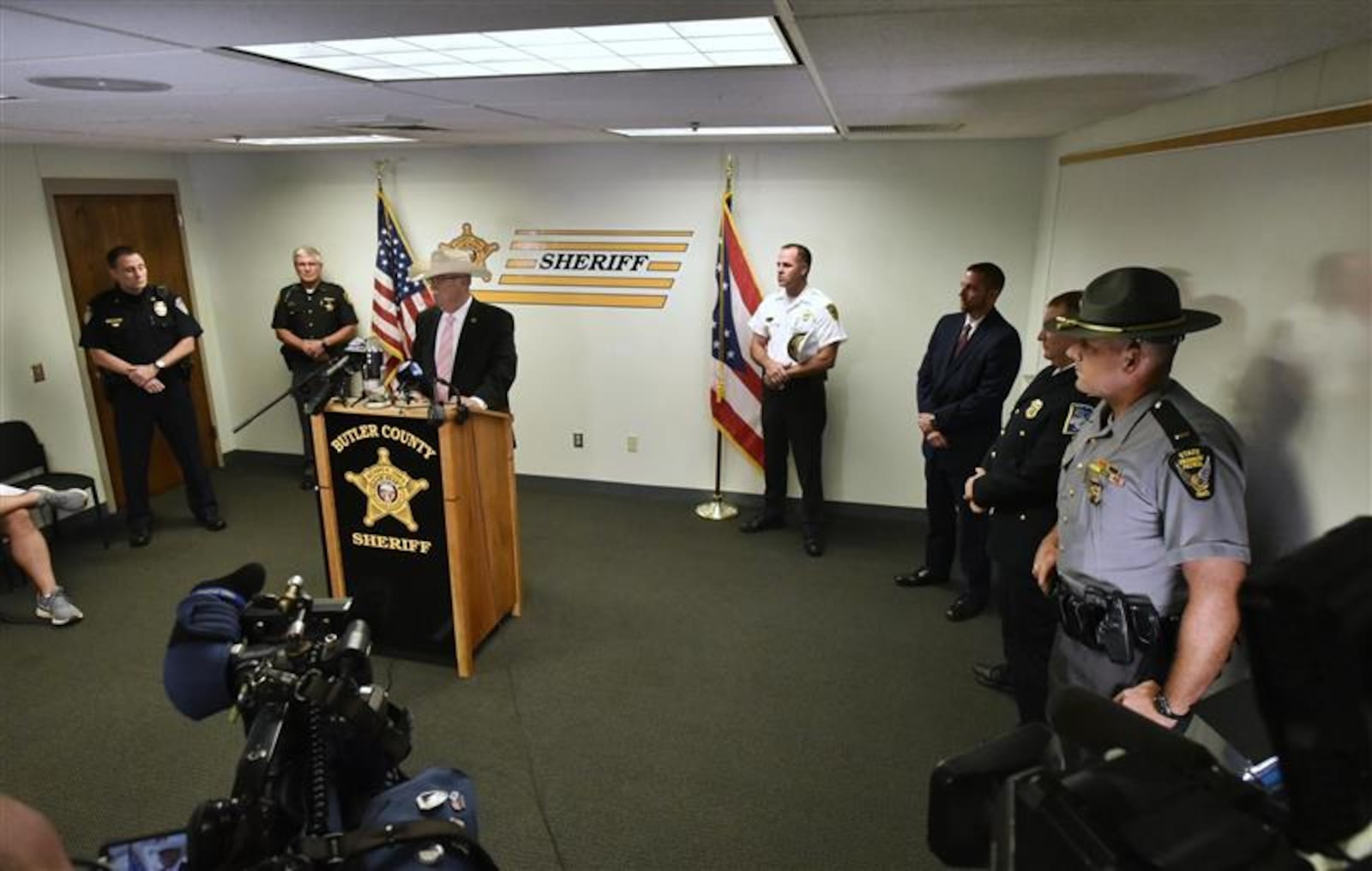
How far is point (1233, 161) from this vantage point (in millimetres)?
2105

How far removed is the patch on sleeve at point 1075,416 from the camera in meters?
2.46

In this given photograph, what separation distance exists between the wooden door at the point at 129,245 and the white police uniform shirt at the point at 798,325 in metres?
3.67

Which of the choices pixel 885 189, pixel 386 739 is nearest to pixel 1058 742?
pixel 386 739

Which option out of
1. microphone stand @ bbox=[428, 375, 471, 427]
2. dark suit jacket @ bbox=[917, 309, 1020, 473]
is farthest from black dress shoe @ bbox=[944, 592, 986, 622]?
microphone stand @ bbox=[428, 375, 471, 427]

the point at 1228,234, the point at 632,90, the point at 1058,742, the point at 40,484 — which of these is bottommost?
the point at 40,484

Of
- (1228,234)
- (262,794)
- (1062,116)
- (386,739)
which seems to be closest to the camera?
(262,794)

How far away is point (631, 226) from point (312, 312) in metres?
2.28

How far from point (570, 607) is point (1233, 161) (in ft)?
10.2

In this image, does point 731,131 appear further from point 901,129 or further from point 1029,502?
point 1029,502

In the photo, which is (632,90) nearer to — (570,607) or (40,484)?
(570,607)

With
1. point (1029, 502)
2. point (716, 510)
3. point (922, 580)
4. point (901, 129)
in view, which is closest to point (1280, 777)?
point (1029, 502)

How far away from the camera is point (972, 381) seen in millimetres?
3557

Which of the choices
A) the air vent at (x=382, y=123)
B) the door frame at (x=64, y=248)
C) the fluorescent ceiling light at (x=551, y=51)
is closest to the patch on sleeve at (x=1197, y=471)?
the fluorescent ceiling light at (x=551, y=51)

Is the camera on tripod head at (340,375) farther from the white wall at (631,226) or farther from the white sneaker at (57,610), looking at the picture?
the white wall at (631,226)
